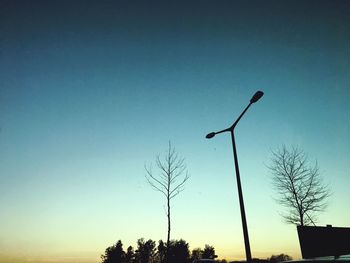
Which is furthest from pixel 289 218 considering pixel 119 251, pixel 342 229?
pixel 119 251

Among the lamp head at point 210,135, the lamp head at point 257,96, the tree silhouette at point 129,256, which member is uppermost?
the lamp head at point 257,96

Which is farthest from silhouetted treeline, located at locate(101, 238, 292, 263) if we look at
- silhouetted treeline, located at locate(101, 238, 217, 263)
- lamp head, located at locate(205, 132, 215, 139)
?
lamp head, located at locate(205, 132, 215, 139)

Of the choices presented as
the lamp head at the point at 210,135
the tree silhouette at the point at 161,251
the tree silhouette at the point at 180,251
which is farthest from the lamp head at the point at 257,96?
the tree silhouette at the point at 161,251

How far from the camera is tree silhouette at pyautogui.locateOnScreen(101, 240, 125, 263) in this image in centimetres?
11051

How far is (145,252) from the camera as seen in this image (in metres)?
122

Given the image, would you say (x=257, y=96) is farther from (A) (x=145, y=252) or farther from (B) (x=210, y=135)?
(A) (x=145, y=252)

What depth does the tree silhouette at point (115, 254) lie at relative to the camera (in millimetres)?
110506

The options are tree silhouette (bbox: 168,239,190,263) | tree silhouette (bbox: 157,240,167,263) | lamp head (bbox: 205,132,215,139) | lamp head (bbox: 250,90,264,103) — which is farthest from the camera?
tree silhouette (bbox: 157,240,167,263)

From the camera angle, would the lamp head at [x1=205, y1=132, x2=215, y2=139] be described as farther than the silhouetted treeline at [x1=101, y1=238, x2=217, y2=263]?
No

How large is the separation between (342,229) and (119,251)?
116 meters

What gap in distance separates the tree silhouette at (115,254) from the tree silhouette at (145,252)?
8.88 metres

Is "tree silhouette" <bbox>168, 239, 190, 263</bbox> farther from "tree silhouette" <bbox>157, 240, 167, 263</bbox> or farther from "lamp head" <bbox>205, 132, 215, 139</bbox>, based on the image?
"lamp head" <bbox>205, 132, 215, 139</bbox>

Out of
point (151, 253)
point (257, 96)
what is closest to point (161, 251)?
point (151, 253)

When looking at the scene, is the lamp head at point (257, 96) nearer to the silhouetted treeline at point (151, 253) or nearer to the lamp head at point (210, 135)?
the lamp head at point (210, 135)
